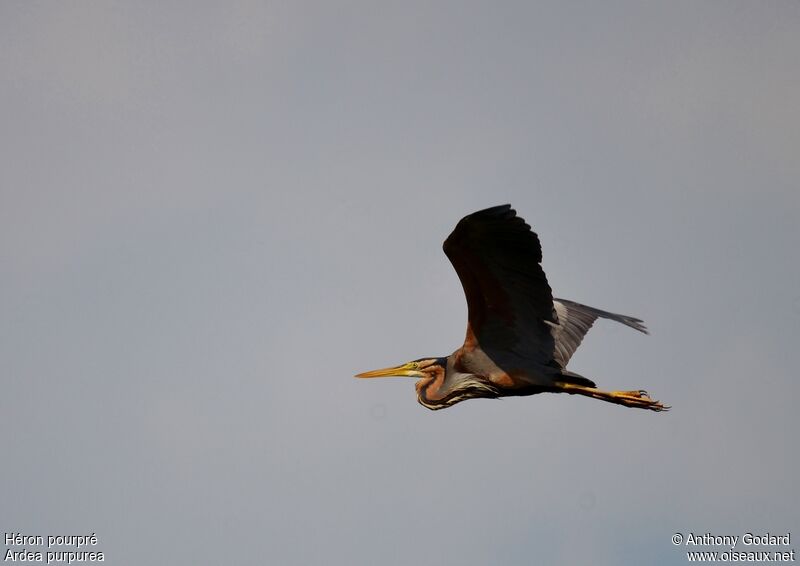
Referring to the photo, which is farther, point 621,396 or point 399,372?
point 399,372

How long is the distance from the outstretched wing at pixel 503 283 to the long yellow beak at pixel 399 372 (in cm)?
139

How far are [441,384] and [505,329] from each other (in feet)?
4.13

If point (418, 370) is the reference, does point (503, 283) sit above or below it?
above

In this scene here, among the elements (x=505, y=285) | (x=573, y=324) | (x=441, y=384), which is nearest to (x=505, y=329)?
(x=505, y=285)

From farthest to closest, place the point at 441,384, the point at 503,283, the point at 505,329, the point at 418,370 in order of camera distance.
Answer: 1. the point at 418,370
2. the point at 441,384
3. the point at 505,329
4. the point at 503,283

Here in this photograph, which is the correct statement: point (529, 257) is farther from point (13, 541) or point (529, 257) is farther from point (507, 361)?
point (13, 541)

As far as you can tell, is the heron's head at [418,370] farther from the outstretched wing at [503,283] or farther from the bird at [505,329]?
the outstretched wing at [503,283]

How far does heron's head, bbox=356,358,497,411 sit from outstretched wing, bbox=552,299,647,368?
100cm

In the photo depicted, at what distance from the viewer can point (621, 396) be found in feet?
40.8

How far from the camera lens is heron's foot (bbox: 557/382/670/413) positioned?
40.6ft

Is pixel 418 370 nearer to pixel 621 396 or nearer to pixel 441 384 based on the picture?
pixel 441 384

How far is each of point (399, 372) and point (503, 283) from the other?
282cm

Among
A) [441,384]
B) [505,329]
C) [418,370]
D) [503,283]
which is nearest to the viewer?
[503,283]

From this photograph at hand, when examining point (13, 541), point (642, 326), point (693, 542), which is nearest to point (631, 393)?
point (642, 326)
